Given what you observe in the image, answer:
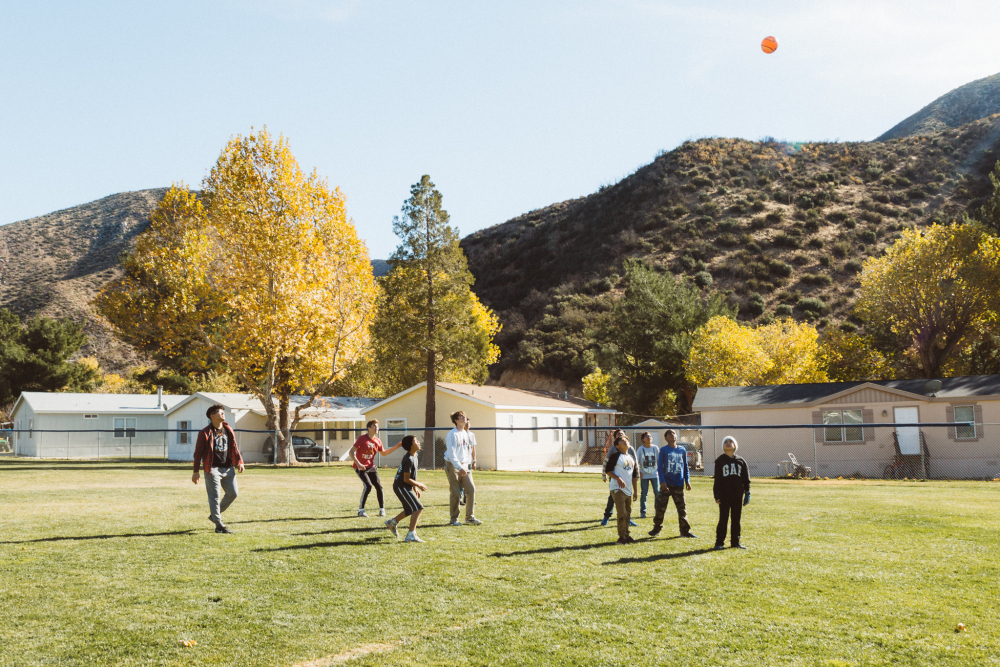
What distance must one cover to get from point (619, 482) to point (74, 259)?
364 feet

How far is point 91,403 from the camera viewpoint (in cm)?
4959

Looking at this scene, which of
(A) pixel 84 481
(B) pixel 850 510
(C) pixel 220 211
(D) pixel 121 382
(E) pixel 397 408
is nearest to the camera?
(B) pixel 850 510

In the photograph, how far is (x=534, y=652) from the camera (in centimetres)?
607

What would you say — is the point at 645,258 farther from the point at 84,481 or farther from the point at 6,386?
the point at 84,481

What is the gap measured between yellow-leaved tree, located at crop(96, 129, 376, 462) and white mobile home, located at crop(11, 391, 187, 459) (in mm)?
15627

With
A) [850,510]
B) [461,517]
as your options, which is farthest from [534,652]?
[850,510]

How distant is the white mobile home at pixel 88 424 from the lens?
4753 cm

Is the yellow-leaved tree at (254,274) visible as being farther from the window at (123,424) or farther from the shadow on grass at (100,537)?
the shadow on grass at (100,537)

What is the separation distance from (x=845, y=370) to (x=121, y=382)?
60.0 meters

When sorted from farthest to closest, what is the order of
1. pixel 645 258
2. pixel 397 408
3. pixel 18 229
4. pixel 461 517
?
pixel 18 229 < pixel 645 258 < pixel 397 408 < pixel 461 517

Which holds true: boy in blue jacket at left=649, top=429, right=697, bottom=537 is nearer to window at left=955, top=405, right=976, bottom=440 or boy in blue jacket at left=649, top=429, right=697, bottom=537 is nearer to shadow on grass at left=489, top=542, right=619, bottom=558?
shadow on grass at left=489, top=542, right=619, bottom=558

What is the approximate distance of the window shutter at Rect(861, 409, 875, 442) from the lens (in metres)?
30.2

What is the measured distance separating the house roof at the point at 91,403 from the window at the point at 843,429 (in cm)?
3934

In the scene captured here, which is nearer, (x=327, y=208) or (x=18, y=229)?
(x=327, y=208)
